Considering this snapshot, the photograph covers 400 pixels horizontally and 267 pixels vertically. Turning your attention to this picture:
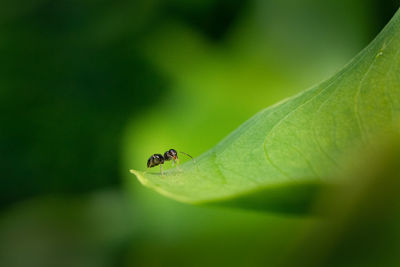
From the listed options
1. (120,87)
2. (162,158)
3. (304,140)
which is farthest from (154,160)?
(304,140)

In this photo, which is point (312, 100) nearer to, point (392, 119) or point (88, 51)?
point (392, 119)

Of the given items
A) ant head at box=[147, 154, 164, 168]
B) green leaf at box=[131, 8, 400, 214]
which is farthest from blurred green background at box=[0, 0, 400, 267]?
green leaf at box=[131, 8, 400, 214]

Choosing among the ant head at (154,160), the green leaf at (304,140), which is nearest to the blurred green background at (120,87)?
the ant head at (154,160)

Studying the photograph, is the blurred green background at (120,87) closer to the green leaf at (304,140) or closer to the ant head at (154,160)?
the ant head at (154,160)

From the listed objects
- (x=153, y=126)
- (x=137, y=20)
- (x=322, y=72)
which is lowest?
(x=322, y=72)

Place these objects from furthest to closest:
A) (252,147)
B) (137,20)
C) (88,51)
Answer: (88,51) < (137,20) < (252,147)

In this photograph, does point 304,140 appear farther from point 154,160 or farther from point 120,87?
point 120,87

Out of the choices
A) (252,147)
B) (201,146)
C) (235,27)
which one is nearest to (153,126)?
(201,146)
